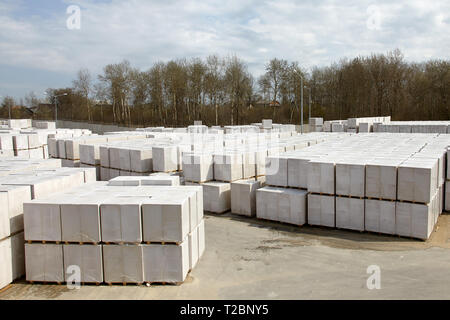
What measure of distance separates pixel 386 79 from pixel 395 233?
43.6m

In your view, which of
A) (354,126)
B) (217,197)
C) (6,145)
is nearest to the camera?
(217,197)

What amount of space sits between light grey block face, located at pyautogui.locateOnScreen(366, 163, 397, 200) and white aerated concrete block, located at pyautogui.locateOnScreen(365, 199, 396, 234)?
0.21m

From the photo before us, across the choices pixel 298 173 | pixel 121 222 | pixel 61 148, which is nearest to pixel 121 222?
pixel 121 222

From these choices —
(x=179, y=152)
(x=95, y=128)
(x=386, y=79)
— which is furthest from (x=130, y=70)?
(x=179, y=152)

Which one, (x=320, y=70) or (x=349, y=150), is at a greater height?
(x=320, y=70)

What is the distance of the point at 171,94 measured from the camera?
58.1 m

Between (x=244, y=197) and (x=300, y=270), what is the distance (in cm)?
499

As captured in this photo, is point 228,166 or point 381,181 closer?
point 381,181

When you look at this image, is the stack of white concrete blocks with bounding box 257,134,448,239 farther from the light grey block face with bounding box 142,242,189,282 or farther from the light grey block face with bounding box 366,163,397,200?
the light grey block face with bounding box 142,242,189,282

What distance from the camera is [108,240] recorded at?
334 inches

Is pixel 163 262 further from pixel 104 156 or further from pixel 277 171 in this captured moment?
pixel 104 156

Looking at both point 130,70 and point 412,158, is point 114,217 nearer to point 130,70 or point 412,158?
point 412,158

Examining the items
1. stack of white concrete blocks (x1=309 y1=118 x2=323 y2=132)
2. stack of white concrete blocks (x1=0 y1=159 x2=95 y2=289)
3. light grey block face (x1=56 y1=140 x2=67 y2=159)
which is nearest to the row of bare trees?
stack of white concrete blocks (x1=309 y1=118 x2=323 y2=132)

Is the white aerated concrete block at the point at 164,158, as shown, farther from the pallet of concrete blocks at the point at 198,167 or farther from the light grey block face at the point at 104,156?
the light grey block face at the point at 104,156
